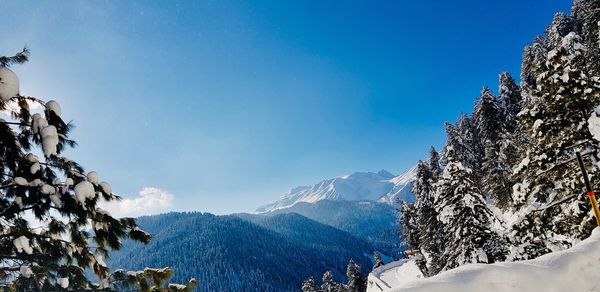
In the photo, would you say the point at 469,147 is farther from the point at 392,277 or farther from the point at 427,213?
the point at 427,213

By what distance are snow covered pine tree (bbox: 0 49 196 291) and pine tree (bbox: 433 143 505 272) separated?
21455 millimetres

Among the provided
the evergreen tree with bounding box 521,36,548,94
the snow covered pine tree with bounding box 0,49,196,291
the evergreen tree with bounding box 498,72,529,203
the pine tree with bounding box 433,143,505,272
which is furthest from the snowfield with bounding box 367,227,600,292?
the evergreen tree with bounding box 521,36,548,94

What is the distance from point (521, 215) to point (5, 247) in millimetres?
13759

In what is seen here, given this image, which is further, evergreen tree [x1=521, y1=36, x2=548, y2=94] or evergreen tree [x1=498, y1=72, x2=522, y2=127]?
evergreen tree [x1=498, y1=72, x2=522, y2=127]

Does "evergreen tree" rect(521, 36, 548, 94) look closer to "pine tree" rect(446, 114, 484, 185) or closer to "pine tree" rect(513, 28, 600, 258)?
"pine tree" rect(446, 114, 484, 185)

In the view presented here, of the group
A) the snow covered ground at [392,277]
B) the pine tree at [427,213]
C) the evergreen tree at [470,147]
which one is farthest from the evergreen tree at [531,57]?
the snow covered ground at [392,277]

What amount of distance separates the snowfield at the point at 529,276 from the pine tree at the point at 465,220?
1666 cm

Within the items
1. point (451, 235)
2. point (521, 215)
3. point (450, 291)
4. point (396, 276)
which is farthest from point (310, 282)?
point (450, 291)

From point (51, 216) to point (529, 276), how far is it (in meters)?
7.59

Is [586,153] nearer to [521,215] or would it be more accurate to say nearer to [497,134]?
[521,215]

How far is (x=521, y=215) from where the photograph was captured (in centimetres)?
1275

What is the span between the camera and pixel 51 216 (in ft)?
18.1

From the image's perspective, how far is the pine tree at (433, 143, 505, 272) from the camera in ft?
75.7

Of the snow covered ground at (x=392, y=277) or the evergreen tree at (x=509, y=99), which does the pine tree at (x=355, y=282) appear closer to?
the snow covered ground at (x=392, y=277)
